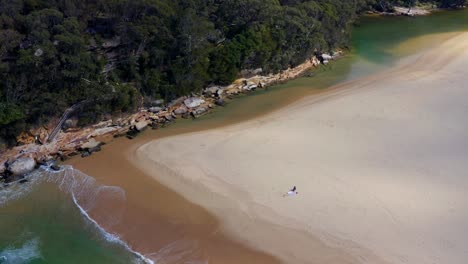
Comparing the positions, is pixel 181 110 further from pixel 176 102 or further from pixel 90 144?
pixel 90 144

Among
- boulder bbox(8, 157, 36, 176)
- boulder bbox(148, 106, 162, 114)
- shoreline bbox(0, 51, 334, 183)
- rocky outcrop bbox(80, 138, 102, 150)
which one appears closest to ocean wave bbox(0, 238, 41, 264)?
shoreline bbox(0, 51, 334, 183)

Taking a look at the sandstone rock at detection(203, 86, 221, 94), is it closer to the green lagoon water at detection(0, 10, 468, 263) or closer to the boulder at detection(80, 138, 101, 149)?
the green lagoon water at detection(0, 10, 468, 263)

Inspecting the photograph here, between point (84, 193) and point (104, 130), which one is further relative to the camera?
point (104, 130)

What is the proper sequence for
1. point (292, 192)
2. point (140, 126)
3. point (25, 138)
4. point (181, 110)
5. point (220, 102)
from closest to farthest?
point (292, 192) < point (25, 138) < point (140, 126) < point (181, 110) < point (220, 102)

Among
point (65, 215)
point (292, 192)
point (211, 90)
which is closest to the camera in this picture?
point (65, 215)

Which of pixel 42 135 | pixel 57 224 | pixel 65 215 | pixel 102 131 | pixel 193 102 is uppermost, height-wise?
pixel 42 135

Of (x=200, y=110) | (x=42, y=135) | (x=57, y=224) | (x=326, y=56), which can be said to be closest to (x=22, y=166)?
(x=42, y=135)
